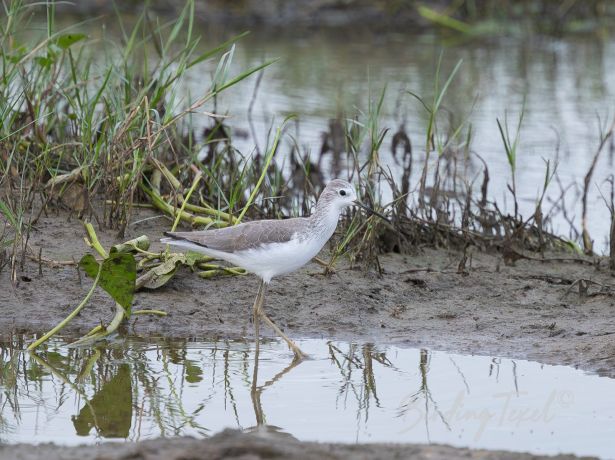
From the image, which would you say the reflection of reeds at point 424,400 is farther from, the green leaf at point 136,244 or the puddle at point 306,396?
the green leaf at point 136,244

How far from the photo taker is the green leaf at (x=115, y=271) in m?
5.82

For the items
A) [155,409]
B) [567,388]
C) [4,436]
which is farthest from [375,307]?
[4,436]

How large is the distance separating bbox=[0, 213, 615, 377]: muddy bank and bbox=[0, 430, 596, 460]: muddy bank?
1.74m

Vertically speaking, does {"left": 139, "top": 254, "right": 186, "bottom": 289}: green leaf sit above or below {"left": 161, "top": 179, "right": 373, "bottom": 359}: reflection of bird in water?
below

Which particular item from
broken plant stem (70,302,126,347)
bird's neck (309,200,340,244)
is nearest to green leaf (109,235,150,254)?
broken plant stem (70,302,126,347)

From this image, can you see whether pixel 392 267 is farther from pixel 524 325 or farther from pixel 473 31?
pixel 473 31

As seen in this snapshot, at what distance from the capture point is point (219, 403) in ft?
17.3

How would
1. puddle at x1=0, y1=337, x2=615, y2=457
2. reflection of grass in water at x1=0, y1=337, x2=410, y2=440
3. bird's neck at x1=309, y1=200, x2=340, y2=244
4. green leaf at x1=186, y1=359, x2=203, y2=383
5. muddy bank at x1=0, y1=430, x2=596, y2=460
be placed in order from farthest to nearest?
bird's neck at x1=309, y1=200, x2=340, y2=244 → green leaf at x1=186, y1=359, x2=203, y2=383 → reflection of grass in water at x1=0, y1=337, x2=410, y2=440 → puddle at x1=0, y1=337, x2=615, y2=457 → muddy bank at x1=0, y1=430, x2=596, y2=460

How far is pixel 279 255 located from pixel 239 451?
1.96 meters

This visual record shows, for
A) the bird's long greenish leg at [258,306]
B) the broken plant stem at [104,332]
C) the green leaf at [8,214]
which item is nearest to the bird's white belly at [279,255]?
the bird's long greenish leg at [258,306]

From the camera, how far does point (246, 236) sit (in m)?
6.00

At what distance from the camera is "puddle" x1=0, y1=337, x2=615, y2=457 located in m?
4.82

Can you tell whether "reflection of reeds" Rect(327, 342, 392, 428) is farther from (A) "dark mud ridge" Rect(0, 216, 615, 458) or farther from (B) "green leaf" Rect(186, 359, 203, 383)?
(B) "green leaf" Rect(186, 359, 203, 383)

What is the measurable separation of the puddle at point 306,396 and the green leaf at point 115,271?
0.36 metres
